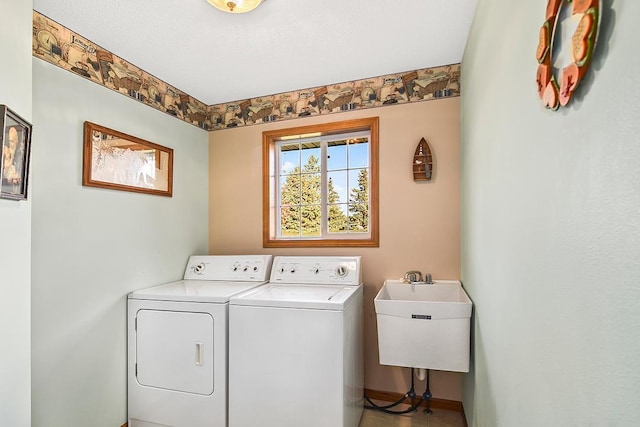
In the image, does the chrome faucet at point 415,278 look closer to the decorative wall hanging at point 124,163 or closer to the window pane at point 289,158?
the window pane at point 289,158

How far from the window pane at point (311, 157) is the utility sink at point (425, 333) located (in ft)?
4.80

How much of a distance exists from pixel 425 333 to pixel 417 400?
2.97 feet

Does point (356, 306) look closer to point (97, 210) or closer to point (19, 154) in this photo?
point (97, 210)

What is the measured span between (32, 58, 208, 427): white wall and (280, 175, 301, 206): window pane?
1067 millimetres

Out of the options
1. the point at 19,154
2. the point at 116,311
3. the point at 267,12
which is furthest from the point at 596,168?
the point at 116,311

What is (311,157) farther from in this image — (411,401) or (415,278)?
(411,401)

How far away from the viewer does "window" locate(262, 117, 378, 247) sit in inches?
107

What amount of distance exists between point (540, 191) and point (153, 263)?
2.51 meters

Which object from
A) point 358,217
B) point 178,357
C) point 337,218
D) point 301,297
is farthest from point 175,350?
point 358,217

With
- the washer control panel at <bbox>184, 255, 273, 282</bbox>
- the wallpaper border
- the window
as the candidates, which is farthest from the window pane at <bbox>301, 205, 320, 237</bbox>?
the wallpaper border

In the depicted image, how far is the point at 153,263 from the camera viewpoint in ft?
8.07

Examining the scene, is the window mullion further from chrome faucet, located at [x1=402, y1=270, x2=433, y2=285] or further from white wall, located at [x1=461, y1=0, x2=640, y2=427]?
white wall, located at [x1=461, y1=0, x2=640, y2=427]

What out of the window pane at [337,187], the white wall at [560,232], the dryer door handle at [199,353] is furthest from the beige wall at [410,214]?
the dryer door handle at [199,353]

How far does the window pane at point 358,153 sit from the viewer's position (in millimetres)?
2803
